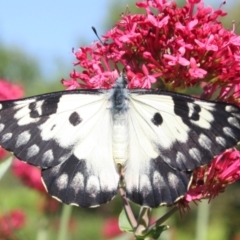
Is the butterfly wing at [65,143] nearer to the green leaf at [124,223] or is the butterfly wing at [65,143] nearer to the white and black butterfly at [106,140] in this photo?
the white and black butterfly at [106,140]

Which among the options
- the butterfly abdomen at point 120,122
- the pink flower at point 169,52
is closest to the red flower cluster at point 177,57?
the pink flower at point 169,52

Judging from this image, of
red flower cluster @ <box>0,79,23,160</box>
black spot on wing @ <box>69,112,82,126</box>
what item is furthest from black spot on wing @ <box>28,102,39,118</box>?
red flower cluster @ <box>0,79,23,160</box>

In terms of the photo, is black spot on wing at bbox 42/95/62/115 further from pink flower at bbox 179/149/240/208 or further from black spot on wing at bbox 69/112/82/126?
pink flower at bbox 179/149/240/208

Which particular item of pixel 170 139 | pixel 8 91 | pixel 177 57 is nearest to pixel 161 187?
pixel 170 139

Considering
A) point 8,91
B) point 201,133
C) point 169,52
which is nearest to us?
point 201,133

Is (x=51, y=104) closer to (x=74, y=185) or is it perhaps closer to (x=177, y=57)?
(x=74, y=185)

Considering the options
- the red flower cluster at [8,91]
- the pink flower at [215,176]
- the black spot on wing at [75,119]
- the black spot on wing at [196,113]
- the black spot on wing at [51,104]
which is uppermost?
the black spot on wing at [51,104]

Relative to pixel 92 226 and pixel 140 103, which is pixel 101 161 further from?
pixel 92 226
